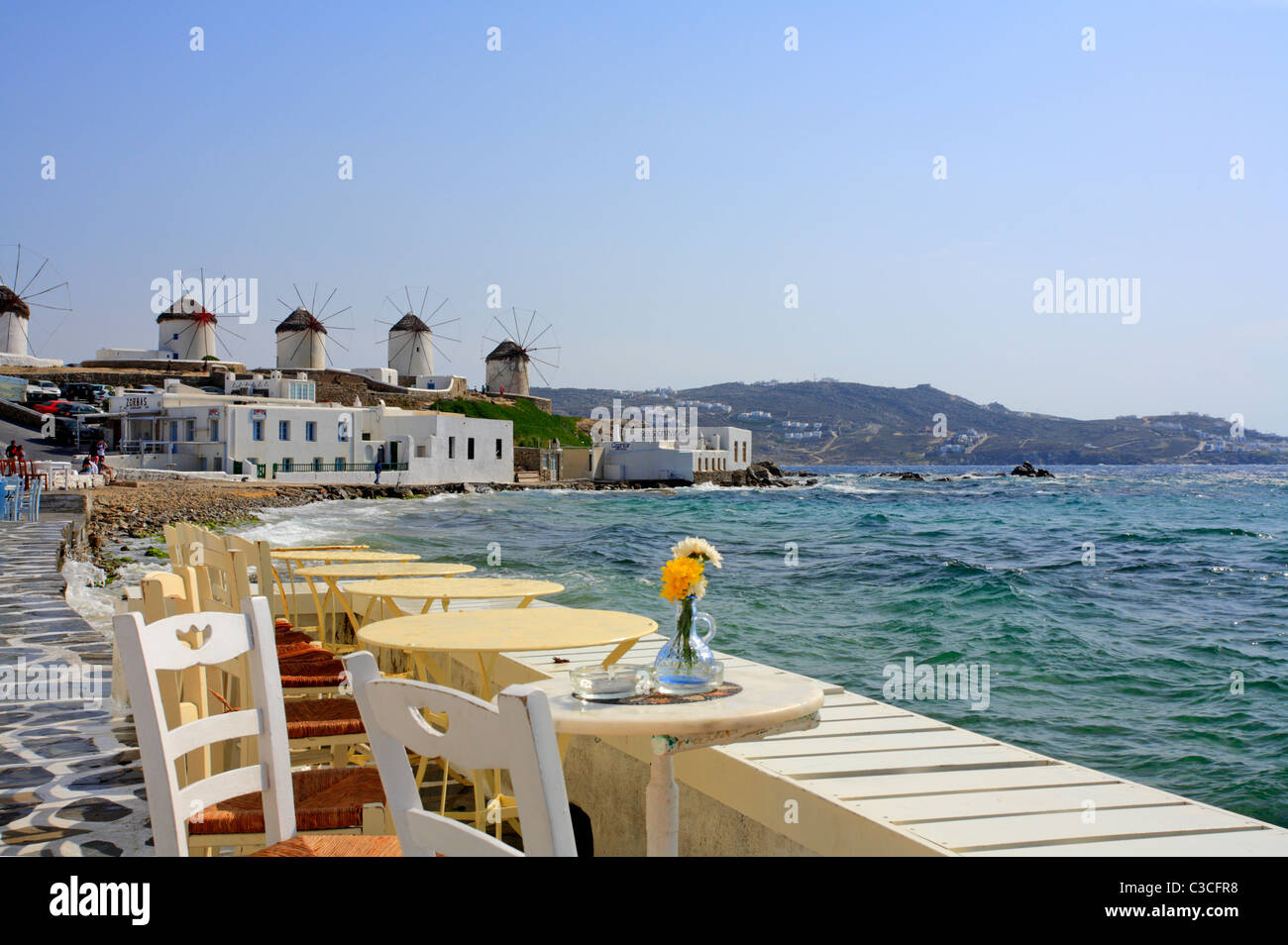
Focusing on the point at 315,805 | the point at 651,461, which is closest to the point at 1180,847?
the point at 315,805

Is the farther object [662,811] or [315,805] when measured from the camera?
[315,805]

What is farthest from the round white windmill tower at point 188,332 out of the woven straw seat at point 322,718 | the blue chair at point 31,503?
the woven straw seat at point 322,718

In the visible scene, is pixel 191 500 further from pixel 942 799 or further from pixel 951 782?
pixel 942 799

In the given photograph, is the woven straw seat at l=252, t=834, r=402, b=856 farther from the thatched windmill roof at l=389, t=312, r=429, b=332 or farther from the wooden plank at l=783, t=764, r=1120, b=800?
the thatched windmill roof at l=389, t=312, r=429, b=332

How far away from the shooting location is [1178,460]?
6580 inches

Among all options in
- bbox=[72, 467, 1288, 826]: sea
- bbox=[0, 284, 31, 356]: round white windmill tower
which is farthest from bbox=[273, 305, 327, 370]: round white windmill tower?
bbox=[72, 467, 1288, 826]: sea

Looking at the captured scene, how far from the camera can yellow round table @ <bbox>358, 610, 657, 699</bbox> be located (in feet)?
10.7

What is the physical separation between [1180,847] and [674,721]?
62.6 inches

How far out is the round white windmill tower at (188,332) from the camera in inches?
3017

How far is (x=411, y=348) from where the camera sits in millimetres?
90250

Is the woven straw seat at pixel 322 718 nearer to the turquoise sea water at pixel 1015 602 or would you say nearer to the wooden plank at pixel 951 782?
the wooden plank at pixel 951 782

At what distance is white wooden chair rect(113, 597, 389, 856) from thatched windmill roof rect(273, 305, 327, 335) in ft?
274
